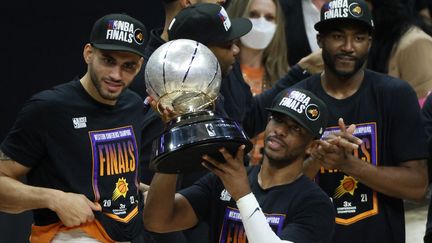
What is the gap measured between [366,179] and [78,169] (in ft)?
3.96

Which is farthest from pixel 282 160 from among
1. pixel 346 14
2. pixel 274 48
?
pixel 274 48

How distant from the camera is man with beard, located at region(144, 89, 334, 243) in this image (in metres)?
3.49

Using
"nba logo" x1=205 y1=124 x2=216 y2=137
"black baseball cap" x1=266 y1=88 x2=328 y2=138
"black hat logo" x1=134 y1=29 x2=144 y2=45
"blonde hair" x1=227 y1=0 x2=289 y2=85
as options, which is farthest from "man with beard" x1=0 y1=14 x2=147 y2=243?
"blonde hair" x1=227 y1=0 x2=289 y2=85

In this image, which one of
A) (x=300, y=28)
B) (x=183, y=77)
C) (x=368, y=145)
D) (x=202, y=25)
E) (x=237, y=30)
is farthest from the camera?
→ (x=300, y=28)

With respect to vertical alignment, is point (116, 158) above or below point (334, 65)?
below

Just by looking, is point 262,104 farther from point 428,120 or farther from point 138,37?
point 138,37

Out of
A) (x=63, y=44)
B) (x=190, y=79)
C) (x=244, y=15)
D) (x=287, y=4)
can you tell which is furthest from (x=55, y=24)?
(x=190, y=79)

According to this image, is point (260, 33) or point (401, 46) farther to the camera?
point (260, 33)

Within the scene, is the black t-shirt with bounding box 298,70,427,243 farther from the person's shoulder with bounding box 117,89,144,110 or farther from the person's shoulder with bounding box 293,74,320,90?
the person's shoulder with bounding box 117,89,144,110

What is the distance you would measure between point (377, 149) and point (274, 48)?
1.52 m

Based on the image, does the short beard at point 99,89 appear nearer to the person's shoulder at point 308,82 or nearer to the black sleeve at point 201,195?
the black sleeve at point 201,195

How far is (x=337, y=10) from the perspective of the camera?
432cm

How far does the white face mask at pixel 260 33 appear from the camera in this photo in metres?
5.61

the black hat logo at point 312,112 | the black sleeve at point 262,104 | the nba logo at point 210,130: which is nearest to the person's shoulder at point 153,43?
the black sleeve at point 262,104
